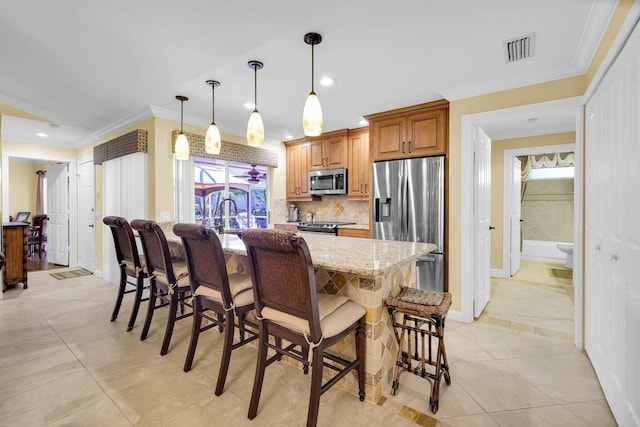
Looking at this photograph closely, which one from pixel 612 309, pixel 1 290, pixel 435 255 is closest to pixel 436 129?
pixel 435 255

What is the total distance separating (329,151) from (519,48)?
285cm

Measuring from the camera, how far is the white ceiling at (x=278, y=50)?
1756 millimetres

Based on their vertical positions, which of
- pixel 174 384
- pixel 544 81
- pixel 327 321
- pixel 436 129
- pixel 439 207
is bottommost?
pixel 174 384

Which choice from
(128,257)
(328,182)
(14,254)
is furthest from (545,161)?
(14,254)

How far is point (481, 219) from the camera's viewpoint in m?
3.15

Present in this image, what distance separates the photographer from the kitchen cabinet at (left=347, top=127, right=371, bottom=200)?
4.34 meters

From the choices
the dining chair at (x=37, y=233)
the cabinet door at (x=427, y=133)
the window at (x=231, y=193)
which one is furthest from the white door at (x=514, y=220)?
the dining chair at (x=37, y=233)

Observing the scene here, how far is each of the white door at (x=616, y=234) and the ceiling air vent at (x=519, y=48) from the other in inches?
21.2

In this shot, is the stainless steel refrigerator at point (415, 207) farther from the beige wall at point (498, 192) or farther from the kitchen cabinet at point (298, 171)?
the beige wall at point (498, 192)

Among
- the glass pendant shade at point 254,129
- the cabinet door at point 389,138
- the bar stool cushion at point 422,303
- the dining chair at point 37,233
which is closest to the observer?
the bar stool cushion at point 422,303

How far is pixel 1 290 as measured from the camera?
3.72 meters

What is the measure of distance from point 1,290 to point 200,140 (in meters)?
3.13

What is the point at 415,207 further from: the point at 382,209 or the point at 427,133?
the point at 427,133

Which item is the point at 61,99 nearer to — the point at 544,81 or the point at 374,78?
the point at 374,78
